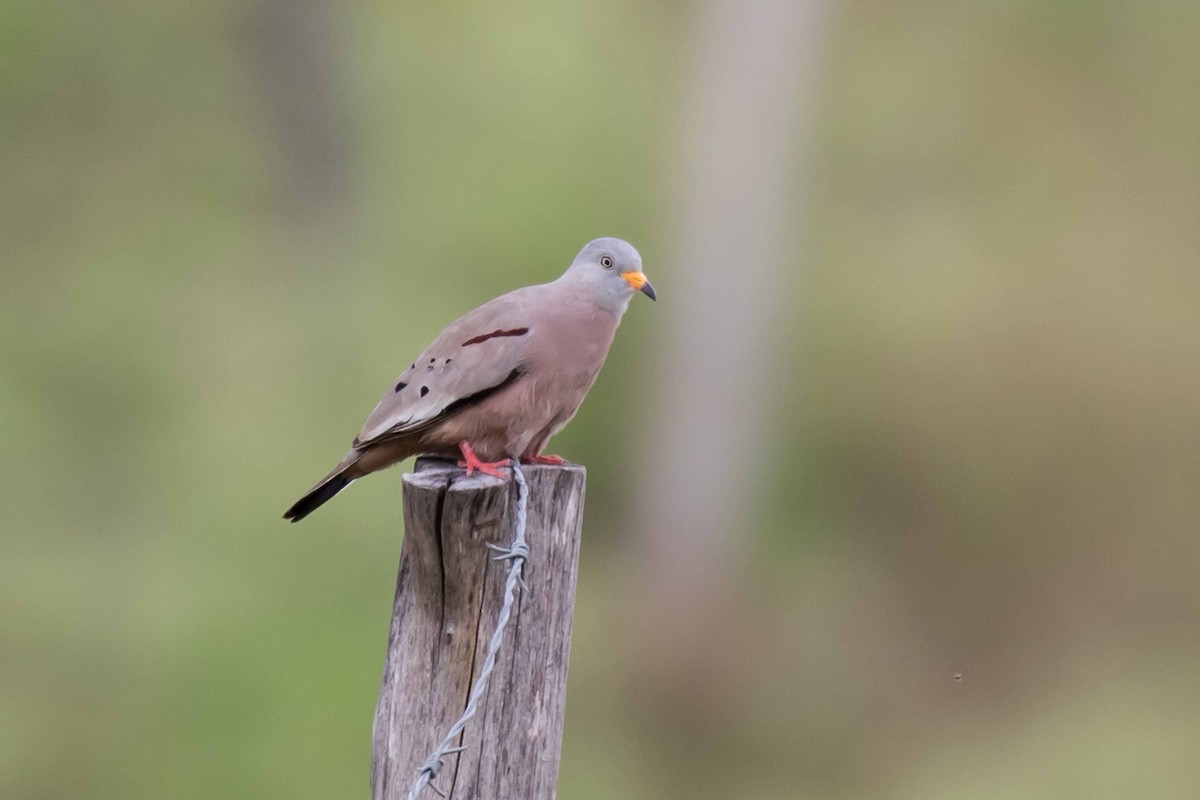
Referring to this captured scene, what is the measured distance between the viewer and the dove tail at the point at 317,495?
2.40m

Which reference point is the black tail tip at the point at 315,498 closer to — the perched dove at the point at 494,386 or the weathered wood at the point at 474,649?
the perched dove at the point at 494,386

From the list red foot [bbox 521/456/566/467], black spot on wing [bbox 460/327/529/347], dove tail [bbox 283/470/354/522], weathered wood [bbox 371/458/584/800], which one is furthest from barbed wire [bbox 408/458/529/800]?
dove tail [bbox 283/470/354/522]

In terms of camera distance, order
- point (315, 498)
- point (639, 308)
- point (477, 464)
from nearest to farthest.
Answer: point (477, 464) → point (315, 498) → point (639, 308)

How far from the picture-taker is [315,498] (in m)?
2.44

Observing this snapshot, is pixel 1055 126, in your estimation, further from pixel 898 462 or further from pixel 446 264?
pixel 446 264

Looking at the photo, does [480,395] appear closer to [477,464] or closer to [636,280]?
[477,464]

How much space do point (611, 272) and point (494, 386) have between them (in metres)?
0.38

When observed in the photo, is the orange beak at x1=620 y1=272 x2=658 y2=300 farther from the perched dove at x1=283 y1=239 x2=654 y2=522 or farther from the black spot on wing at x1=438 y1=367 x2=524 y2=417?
the black spot on wing at x1=438 y1=367 x2=524 y2=417

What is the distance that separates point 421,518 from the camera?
6.30ft

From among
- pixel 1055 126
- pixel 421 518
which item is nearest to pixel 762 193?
pixel 1055 126

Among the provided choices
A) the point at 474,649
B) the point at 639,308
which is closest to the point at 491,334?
the point at 474,649

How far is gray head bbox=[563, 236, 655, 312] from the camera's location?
98.4 inches

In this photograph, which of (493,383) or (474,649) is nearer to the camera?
(474,649)

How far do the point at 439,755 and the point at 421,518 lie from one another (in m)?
0.35
